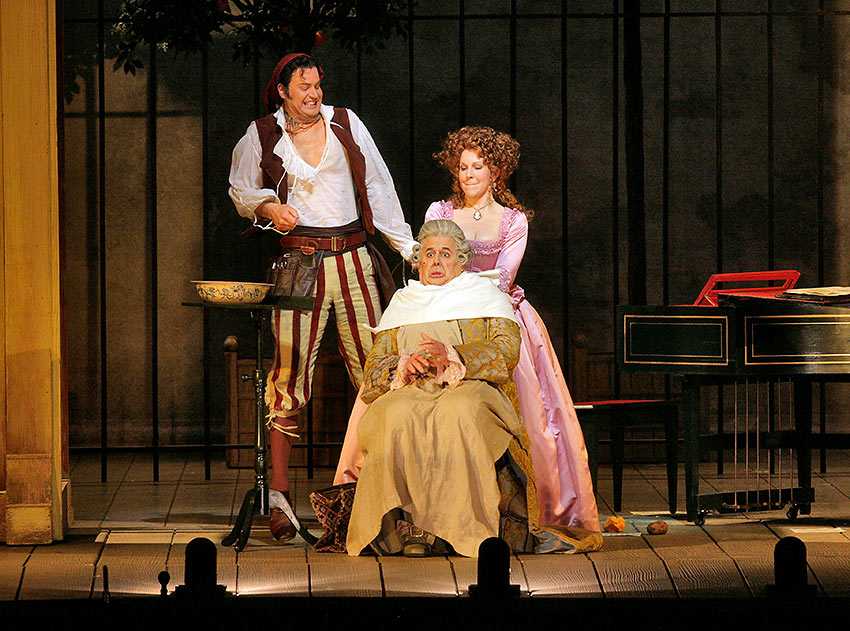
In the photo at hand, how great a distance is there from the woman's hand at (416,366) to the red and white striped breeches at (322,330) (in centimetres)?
62

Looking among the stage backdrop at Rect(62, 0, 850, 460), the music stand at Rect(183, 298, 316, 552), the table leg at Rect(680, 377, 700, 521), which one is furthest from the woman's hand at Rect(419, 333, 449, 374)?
the stage backdrop at Rect(62, 0, 850, 460)

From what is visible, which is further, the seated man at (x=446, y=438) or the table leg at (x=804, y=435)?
the table leg at (x=804, y=435)

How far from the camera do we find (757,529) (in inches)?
273

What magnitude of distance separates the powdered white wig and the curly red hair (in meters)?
0.54

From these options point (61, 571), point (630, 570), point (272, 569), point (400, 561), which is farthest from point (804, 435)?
point (61, 571)

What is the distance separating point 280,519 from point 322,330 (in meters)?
0.82

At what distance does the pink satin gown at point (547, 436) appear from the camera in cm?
681

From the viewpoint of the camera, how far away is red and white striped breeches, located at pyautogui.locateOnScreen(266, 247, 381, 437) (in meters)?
6.89

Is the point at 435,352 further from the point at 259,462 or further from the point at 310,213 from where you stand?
the point at 310,213

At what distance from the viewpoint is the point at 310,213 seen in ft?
22.9

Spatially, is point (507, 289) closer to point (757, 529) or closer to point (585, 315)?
point (757, 529)

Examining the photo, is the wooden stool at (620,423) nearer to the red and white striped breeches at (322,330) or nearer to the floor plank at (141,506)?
the red and white striped breeches at (322,330)

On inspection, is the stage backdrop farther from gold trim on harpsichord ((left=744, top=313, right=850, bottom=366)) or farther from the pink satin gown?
gold trim on harpsichord ((left=744, top=313, right=850, bottom=366))

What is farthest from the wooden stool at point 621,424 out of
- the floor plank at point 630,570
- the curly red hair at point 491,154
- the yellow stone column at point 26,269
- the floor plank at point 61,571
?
the yellow stone column at point 26,269
